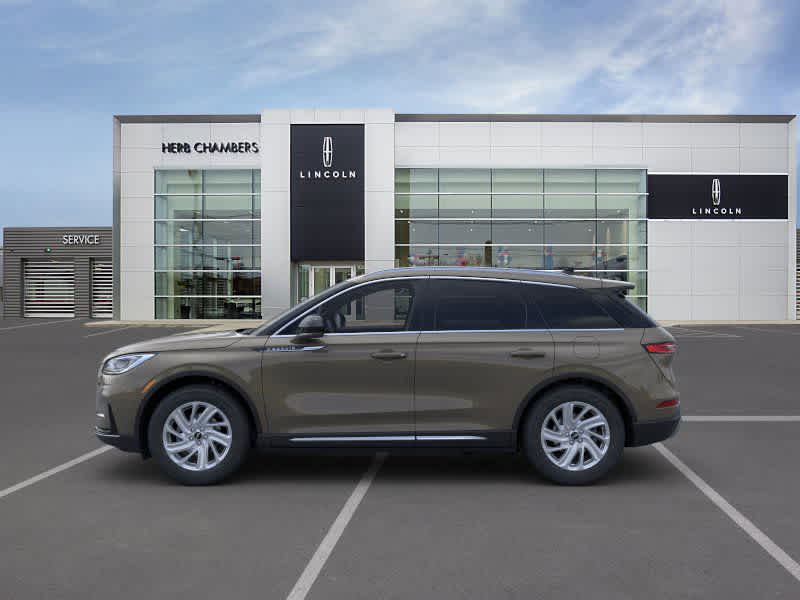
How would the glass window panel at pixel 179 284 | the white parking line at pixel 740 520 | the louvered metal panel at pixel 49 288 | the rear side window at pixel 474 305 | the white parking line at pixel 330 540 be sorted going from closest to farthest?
the white parking line at pixel 330 540 < the white parking line at pixel 740 520 < the rear side window at pixel 474 305 < the glass window panel at pixel 179 284 < the louvered metal panel at pixel 49 288

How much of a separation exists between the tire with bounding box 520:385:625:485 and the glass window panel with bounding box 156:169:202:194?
99.7 ft

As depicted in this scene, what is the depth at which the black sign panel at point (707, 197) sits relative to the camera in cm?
3294

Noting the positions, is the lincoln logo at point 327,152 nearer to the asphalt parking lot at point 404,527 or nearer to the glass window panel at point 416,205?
the glass window panel at point 416,205

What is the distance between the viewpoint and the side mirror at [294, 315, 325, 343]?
18.0 feet

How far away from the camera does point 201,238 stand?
3359 cm

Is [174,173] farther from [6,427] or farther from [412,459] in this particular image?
[412,459]

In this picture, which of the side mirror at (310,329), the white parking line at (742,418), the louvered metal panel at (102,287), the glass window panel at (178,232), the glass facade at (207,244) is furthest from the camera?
the louvered metal panel at (102,287)

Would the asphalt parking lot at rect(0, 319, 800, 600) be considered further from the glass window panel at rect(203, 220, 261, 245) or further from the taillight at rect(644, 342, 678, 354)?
the glass window panel at rect(203, 220, 261, 245)

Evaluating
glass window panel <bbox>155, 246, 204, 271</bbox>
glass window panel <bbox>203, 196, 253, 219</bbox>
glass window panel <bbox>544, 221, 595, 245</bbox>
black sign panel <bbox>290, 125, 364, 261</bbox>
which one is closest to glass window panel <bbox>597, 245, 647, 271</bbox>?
glass window panel <bbox>544, 221, 595, 245</bbox>

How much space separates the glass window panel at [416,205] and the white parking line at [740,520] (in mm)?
26868

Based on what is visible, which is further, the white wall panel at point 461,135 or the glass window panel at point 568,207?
the glass window panel at point 568,207

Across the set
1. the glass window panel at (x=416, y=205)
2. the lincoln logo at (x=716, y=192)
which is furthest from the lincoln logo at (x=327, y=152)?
the lincoln logo at (x=716, y=192)

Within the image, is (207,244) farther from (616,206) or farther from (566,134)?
(616,206)

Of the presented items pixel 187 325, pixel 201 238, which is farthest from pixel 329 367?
pixel 201 238
